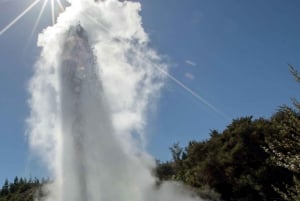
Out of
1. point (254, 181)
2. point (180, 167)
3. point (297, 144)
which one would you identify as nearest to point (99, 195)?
point (254, 181)

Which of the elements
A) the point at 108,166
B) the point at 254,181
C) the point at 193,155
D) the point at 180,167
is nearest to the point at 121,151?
the point at 108,166

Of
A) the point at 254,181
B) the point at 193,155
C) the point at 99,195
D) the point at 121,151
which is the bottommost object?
the point at 99,195

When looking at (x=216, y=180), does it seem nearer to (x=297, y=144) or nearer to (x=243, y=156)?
(x=243, y=156)

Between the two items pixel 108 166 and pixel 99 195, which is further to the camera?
pixel 108 166

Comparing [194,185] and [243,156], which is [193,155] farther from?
[243,156]

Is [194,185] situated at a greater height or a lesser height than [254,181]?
greater

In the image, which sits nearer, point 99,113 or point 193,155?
point 99,113

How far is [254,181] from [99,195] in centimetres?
1573

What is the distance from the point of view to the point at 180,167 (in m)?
59.0

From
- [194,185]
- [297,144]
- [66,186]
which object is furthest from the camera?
[194,185]

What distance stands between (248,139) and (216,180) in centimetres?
538

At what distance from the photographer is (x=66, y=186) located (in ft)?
94.8

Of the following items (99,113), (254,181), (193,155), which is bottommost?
(254,181)

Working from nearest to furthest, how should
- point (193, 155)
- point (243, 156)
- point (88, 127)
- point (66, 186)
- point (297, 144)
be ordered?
point (297, 144)
point (66, 186)
point (88, 127)
point (243, 156)
point (193, 155)
